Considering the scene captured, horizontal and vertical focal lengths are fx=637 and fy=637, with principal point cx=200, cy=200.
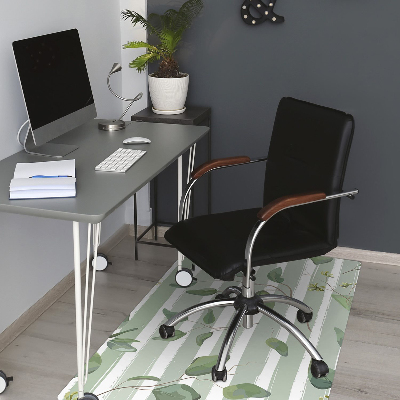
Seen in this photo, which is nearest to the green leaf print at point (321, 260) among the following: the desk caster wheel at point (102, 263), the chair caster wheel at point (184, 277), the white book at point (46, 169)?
the chair caster wheel at point (184, 277)

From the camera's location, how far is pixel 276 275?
11.6 feet

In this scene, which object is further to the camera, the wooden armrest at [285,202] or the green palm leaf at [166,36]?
the green palm leaf at [166,36]

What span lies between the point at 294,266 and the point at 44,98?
1.74 metres

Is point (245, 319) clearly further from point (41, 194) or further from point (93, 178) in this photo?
point (41, 194)

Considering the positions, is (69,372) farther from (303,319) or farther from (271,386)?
(303,319)

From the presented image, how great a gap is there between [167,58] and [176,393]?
6.02ft

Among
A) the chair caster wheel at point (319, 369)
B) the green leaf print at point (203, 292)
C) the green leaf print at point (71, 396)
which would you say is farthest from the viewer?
→ the green leaf print at point (203, 292)

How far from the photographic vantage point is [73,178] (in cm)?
236

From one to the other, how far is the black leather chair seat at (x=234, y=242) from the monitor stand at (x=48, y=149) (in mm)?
595

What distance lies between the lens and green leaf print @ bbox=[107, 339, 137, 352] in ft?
9.31

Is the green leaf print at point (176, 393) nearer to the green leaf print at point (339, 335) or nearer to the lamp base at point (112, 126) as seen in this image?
the green leaf print at point (339, 335)

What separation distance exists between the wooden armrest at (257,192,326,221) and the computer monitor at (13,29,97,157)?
956mm

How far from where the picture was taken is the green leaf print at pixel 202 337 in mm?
2898

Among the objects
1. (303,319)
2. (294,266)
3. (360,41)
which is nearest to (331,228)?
(303,319)
